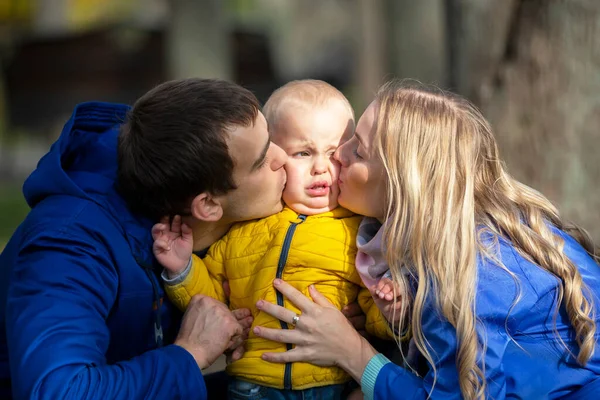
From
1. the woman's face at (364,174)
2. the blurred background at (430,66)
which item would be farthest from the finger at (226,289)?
the blurred background at (430,66)

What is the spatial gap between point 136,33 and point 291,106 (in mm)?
8501

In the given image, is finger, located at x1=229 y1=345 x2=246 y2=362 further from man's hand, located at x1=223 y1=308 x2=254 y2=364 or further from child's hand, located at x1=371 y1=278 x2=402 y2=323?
child's hand, located at x1=371 y1=278 x2=402 y2=323

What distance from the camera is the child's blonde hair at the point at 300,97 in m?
2.79

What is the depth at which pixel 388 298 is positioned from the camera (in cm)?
243

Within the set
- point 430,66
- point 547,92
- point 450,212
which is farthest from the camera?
point 430,66

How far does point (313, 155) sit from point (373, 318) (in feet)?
1.85

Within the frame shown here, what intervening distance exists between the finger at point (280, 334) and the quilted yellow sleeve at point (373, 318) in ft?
0.82

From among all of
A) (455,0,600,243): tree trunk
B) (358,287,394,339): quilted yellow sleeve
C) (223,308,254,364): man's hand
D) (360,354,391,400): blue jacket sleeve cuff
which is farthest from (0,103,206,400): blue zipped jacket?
(455,0,600,243): tree trunk

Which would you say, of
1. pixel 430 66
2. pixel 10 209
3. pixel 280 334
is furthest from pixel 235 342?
pixel 10 209

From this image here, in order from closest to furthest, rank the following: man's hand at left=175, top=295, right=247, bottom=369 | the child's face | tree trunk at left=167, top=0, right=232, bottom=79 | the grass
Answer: man's hand at left=175, top=295, right=247, bottom=369 → the child's face → the grass → tree trunk at left=167, top=0, right=232, bottom=79

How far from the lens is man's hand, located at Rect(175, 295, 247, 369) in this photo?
255 centimetres

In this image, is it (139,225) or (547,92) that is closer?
(139,225)

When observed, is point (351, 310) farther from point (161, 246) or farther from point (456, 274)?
point (161, 246)

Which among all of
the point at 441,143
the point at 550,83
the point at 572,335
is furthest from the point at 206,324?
the point at 550,83
